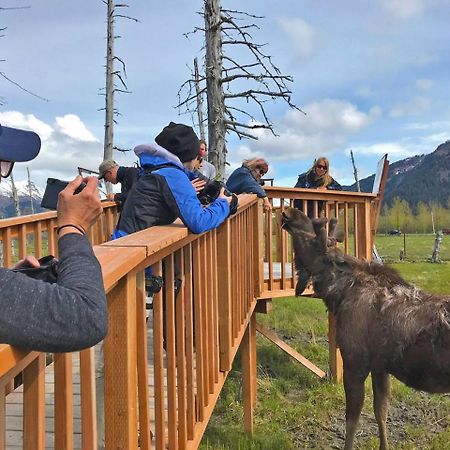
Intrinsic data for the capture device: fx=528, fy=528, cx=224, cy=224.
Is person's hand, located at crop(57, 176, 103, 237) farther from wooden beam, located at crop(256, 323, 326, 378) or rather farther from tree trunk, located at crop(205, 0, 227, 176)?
tree trunk, located at crop(205, 0, 227, 176)

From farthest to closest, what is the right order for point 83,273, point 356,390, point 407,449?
1. point 407,449
2. point 356,390
3. point 83,273

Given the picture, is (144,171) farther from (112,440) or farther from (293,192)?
(293,192)

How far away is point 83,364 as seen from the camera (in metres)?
1.46

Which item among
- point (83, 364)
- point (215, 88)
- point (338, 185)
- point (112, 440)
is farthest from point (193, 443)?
point (215, 88)

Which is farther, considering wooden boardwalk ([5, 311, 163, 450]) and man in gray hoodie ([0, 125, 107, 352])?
wooden boardwalk ([5, 311, 163, 450])

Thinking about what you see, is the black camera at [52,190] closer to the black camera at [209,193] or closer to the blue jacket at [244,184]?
the black camera at [209,193]

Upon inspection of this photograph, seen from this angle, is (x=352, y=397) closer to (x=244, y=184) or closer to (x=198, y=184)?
(x=244, y=184)

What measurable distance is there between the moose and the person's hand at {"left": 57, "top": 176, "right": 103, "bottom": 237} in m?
3.69

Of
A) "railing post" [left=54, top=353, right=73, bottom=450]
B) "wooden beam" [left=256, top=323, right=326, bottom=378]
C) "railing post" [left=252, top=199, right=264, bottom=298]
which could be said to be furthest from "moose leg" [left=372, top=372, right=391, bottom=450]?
"railing post" [left=54, top=353, right=73, bottom=450]

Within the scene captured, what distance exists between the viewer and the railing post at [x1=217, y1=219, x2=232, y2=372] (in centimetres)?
381

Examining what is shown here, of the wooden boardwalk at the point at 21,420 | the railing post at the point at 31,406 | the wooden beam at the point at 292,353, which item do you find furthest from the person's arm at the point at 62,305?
the wooden beam at the point at 292,353

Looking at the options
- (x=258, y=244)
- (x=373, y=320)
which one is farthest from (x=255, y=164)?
(x=373, y=320)

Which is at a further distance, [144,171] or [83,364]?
[144,171]

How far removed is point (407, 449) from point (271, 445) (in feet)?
4.56
